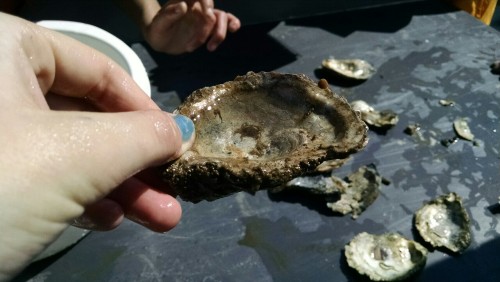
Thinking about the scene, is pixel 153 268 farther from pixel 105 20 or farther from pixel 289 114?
pixel 105 20

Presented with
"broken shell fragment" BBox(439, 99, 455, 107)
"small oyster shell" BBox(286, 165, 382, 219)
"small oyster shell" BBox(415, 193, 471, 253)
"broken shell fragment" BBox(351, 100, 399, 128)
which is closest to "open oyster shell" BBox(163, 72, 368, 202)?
"small oyster shell" BBox(286, 165, 382, 219)

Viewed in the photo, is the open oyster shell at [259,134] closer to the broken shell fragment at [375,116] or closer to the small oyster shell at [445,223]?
the small oyster shell at [445,223]

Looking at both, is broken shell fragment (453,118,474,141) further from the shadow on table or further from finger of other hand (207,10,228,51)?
finger of other hand (207,10,228,51)

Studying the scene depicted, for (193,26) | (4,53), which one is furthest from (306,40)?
(4,53)

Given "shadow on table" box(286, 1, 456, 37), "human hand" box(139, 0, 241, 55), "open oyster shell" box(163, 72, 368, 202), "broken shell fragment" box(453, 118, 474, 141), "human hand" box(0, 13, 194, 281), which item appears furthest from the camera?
"shadow on table" box(286, 1, 456, 37)

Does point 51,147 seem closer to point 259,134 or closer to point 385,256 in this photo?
point 259,134

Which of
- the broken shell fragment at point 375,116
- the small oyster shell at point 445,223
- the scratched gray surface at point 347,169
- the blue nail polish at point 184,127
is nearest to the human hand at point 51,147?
the blue nail polish at point 184,127
